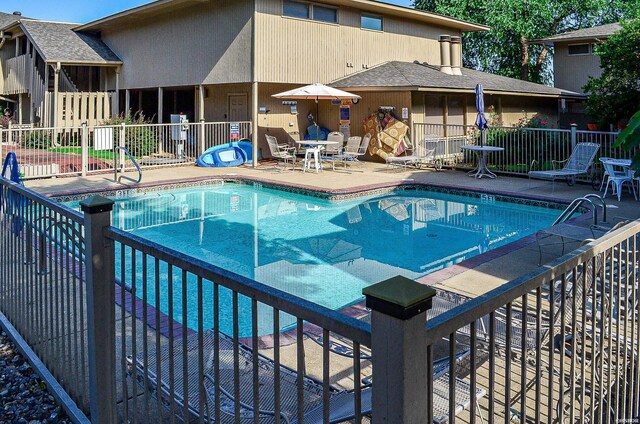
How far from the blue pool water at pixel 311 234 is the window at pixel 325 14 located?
7397 mm

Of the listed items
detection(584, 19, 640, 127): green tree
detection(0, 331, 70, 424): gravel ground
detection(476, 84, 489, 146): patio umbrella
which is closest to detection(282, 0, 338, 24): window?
detection(476, 84, 489, 146): patio umbrella

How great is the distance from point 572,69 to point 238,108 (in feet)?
52.8

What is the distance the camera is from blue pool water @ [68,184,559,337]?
6980mm

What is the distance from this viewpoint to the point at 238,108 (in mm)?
19516

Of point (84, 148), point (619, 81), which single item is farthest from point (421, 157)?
point (84, 148)

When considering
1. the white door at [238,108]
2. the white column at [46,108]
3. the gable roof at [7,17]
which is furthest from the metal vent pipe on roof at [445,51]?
the gable roof at [7,17]

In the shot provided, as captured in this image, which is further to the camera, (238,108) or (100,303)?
(238,108)

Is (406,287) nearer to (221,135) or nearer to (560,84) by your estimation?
(221,135)

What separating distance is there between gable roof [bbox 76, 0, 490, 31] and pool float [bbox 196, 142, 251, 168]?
4.95 meters

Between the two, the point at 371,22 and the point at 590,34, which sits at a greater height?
the point at 590,34

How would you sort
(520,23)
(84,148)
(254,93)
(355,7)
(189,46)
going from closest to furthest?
(84,148) → (254,93) → (355,7) → (189,46) → (520,23)

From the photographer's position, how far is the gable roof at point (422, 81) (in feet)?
55.7

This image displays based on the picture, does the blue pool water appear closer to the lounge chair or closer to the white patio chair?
the white patio chair

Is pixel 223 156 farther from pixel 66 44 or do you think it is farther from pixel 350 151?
pixel 66 44
